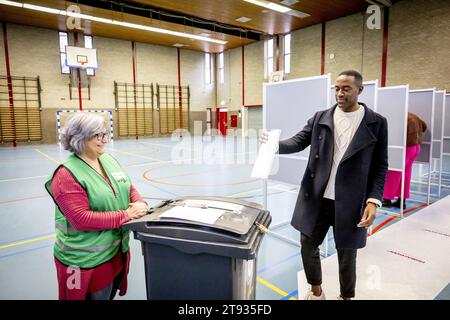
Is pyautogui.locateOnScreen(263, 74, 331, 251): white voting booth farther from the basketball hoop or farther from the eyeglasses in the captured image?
the basketball hoop

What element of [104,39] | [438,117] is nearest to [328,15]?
[438,117]

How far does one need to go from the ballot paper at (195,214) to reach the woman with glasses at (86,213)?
189mm

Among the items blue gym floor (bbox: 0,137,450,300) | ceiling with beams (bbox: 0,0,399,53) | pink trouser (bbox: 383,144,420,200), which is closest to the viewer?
blue gym floor (bbox: 0,137,450,300)

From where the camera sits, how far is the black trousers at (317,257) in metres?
2.03

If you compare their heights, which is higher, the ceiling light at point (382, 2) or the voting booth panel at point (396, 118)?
the ceiling light at point (382, 2)

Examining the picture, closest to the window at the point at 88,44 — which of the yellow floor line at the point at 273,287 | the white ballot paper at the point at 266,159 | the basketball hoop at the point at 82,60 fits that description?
the basketball hoop at the point at 82,60

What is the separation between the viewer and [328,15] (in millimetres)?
13516

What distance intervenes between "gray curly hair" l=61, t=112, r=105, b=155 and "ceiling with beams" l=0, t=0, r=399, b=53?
39.1 ft

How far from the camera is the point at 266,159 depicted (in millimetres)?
1631

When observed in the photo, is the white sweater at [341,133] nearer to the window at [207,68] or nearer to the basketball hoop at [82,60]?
the basketball hoop at [82,60]

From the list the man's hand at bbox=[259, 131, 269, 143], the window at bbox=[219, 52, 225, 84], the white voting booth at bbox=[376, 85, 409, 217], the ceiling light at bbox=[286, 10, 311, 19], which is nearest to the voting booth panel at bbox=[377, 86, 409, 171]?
the white voting booth at bbox=[376, 85, 409, 217]

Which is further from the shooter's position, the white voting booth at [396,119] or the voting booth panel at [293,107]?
the white voting booth at [396,119]

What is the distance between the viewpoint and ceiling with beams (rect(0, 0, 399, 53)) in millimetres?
12031
